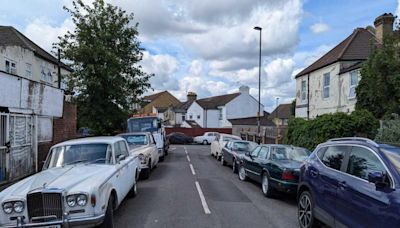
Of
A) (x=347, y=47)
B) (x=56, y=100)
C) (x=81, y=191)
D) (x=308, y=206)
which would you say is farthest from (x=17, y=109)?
(x=347, y=47)

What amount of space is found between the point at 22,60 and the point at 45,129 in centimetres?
1103

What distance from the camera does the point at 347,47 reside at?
2342 centimetres

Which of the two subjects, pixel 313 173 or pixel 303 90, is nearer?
pixel 313 173

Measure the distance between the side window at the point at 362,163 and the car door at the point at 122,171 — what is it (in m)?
4.33

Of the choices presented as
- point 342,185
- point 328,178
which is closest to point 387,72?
point 328,178

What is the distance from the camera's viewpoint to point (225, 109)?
201ft

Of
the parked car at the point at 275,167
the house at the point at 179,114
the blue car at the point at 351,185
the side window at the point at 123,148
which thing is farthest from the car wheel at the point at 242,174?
the house at the point at 179,114

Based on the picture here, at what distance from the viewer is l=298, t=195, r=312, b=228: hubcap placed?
662 cm

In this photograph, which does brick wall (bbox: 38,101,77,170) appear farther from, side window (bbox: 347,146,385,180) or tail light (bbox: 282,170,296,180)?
side window (bbox: 347,146,385,180)

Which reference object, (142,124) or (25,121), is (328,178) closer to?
(25,121)

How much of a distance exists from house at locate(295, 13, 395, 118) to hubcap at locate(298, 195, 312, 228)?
14607mm

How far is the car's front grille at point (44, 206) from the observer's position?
5.41 meters

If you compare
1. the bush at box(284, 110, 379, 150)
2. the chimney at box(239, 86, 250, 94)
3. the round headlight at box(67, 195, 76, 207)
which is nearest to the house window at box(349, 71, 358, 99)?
the bush at box(284, 110, 379, 150)

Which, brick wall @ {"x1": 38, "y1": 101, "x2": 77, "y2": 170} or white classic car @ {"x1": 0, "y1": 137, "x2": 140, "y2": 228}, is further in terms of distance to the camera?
brick wall @ {"x1": 38, "y1": 101, "x2": 77, "y2": 170}
